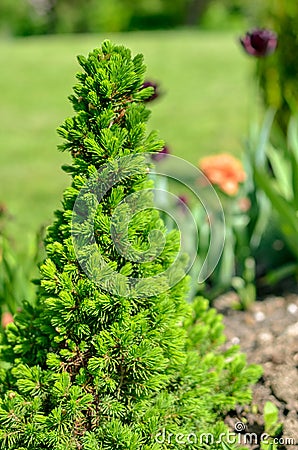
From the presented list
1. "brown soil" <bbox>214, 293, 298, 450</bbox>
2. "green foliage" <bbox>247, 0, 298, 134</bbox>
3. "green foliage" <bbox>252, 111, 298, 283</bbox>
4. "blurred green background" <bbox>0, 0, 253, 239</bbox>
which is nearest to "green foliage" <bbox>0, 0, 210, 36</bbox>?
"blurred green background" <bbox>0, 0, 253, 239</bbox>

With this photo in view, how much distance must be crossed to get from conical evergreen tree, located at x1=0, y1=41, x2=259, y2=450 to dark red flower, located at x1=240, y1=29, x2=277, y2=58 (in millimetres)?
1384

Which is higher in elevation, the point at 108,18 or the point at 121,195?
the point at 108,18

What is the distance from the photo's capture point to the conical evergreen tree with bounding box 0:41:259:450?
1.59 meters

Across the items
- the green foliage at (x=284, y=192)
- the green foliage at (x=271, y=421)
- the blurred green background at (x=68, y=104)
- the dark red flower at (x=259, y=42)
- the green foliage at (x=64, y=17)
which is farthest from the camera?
the green foliage at (x=64, y=17)

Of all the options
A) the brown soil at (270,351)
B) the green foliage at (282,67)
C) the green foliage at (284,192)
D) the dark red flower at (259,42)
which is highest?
the green foliage at (282,67)

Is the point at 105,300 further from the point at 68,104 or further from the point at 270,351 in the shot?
the point at 68,104

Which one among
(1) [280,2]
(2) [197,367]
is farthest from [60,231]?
(1) [280,2]

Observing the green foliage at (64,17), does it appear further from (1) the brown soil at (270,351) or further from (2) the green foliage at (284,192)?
(1) the brown soil at (270,351)

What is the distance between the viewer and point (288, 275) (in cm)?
302

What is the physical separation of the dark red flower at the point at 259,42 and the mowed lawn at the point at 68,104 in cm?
119

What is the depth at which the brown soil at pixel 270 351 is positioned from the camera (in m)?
1.96

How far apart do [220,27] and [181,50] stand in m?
8.96

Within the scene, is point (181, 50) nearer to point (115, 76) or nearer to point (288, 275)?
point (288, 275)

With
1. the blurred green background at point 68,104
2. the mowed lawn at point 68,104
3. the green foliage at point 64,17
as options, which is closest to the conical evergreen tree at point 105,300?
the blurred green background at point 68,104
